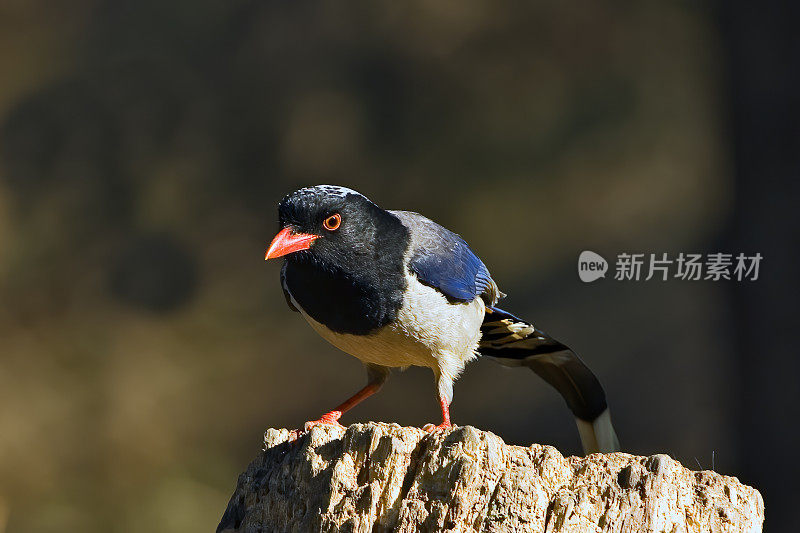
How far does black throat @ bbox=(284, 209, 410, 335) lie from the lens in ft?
13.0

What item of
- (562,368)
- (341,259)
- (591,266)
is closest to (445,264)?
(341,259)

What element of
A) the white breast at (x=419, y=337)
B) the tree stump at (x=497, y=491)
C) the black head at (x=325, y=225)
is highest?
the black head at (x=325, y=225)

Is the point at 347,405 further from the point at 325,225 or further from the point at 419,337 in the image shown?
the point at 325,225

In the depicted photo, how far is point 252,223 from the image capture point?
22.7 ft

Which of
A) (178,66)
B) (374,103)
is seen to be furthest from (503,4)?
(178,66)

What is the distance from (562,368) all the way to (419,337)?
3.37 feet

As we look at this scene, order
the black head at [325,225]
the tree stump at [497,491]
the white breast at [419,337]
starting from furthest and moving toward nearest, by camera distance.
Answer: the white breast at [419,337] → the black head at [325,225] → the tree stump at [497,491]

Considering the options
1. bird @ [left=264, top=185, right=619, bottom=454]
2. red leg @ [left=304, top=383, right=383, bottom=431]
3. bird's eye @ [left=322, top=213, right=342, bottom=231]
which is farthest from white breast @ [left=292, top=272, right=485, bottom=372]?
bird's eye @ [left=322, top=213, right=342, bottom=231]

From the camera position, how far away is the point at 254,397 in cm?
692

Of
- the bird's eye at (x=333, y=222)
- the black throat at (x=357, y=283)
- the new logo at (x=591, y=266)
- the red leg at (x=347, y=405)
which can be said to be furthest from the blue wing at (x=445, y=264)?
the new logo at (x=591, y=266)

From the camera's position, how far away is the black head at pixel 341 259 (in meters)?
3.92

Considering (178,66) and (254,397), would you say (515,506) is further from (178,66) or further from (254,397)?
(178,66)

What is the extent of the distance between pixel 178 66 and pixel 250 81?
0.52m

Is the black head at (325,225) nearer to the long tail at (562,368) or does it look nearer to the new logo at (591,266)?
the long tail at (562,368)
